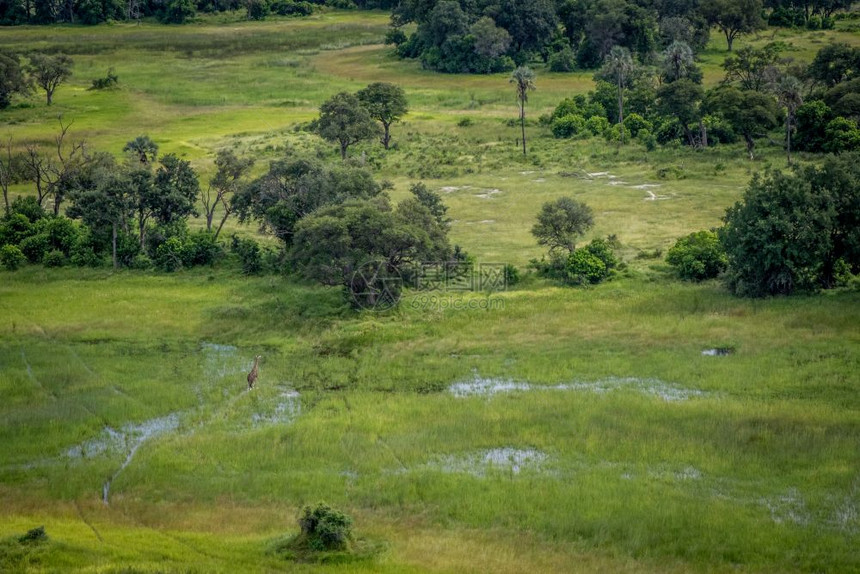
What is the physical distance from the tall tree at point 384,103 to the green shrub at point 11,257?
3696 centimetres

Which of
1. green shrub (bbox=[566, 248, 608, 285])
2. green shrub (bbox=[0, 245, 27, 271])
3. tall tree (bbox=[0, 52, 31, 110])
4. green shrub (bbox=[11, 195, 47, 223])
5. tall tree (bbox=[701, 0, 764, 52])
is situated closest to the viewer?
green shrub (bbox=[566, 248, 608, 285])

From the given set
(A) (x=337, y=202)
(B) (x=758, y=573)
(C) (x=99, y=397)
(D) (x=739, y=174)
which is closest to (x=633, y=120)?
(D) (x=739, y=174)

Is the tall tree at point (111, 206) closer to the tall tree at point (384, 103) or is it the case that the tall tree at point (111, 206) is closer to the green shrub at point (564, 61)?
the tall tree at point (384, 103)

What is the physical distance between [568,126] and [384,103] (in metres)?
15.6

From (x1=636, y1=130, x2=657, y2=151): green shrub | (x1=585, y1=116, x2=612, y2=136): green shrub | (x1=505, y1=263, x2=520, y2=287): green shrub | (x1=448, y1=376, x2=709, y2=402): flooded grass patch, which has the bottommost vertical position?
(x1=448, y1=376, x2=709, y2=402): flooded grass patch

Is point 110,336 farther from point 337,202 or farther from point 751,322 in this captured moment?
point 751,322

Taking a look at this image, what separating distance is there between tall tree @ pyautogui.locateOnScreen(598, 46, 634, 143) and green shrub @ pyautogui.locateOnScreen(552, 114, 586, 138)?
338cm

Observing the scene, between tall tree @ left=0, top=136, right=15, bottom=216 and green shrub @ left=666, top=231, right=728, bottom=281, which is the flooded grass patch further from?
tall tree @ left=0, top=136, right=15, bottom=216

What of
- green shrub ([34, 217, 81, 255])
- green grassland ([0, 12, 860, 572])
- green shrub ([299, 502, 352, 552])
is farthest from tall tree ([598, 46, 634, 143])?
green shrub ([299, 502, 352, 552])

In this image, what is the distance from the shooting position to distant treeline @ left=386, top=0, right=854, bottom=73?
115 metres

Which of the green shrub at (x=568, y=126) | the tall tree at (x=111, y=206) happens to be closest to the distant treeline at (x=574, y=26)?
the green shrub at (x=568, y=126)

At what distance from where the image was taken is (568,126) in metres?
91.9

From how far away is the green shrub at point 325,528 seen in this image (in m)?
27.7

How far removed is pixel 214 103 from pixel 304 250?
63332mm
